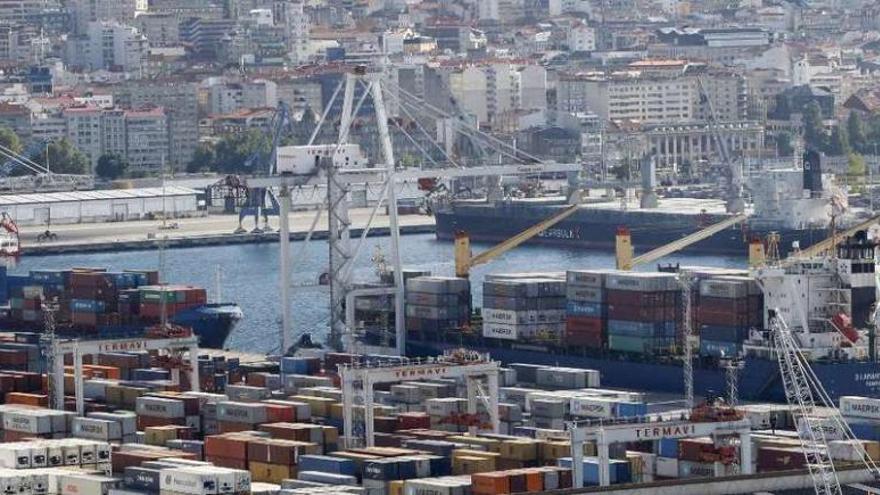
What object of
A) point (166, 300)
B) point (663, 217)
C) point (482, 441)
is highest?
point (482, 441)

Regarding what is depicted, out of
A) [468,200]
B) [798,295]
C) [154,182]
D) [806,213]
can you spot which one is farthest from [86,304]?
[154,182]

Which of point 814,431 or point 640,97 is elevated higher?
point 814,431

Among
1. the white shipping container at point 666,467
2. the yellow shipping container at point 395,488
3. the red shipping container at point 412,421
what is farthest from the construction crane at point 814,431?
the red shipping container at point 412,421

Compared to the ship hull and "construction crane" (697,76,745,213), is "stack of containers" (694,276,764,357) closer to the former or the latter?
the ship hull

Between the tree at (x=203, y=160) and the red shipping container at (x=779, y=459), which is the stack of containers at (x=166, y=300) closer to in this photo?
the red shipping container at (x=779, y=459)

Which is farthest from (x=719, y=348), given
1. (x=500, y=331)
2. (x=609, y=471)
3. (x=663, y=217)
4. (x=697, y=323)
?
(x=663, y=217)

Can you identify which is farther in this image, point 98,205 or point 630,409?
point 98,205

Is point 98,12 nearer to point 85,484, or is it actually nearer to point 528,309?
point 528,309
